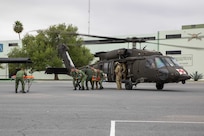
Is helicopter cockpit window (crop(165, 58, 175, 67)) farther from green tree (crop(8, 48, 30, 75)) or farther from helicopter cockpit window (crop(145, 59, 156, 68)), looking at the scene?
green tree (crop(8, 48, 30, 75))

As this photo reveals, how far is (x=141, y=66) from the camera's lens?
24500mm

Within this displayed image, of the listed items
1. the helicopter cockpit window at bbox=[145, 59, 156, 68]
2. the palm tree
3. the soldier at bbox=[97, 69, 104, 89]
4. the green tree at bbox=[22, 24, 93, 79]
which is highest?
the palm tree

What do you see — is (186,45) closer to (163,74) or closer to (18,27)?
(163,74)

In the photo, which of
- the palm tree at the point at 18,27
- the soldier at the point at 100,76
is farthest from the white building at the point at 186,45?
the palm tree at the point at 18,27

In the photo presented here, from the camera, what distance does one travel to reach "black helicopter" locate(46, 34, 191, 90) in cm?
2274

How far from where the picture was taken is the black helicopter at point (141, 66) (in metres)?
22.7

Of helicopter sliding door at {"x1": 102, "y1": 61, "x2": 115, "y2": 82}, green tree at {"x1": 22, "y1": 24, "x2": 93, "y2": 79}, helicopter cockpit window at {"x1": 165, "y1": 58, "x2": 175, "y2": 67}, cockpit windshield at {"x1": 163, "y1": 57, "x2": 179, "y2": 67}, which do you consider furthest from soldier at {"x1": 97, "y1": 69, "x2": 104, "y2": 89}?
green tree at {"x1": 22, "y1": 24, "x2": 93, "y2": 79}

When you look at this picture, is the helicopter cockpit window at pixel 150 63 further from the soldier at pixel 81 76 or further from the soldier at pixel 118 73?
the soldier at pixel 81 76

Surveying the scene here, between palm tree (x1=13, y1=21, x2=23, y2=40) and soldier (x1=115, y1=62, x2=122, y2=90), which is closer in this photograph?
soldier (x1=115, y1=62, x2=122, y2=90)

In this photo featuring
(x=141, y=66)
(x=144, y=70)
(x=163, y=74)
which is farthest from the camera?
(x=141, y=66)

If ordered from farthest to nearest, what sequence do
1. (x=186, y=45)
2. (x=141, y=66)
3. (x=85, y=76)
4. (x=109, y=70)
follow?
(x=186, y=45), (x=109, y=70), (x=85, y=76), (x=141, y=66)

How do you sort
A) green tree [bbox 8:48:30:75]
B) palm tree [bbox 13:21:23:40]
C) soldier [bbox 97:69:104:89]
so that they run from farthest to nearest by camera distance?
palm tree [bbox 13:21:23:40]
green tree [bbox 8:48:30:75]
soldier [bbox 97:69:104:89]

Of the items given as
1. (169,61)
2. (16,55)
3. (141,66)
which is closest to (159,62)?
(169,61)

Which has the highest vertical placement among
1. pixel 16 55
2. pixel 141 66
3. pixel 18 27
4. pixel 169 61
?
pixel 18 27
